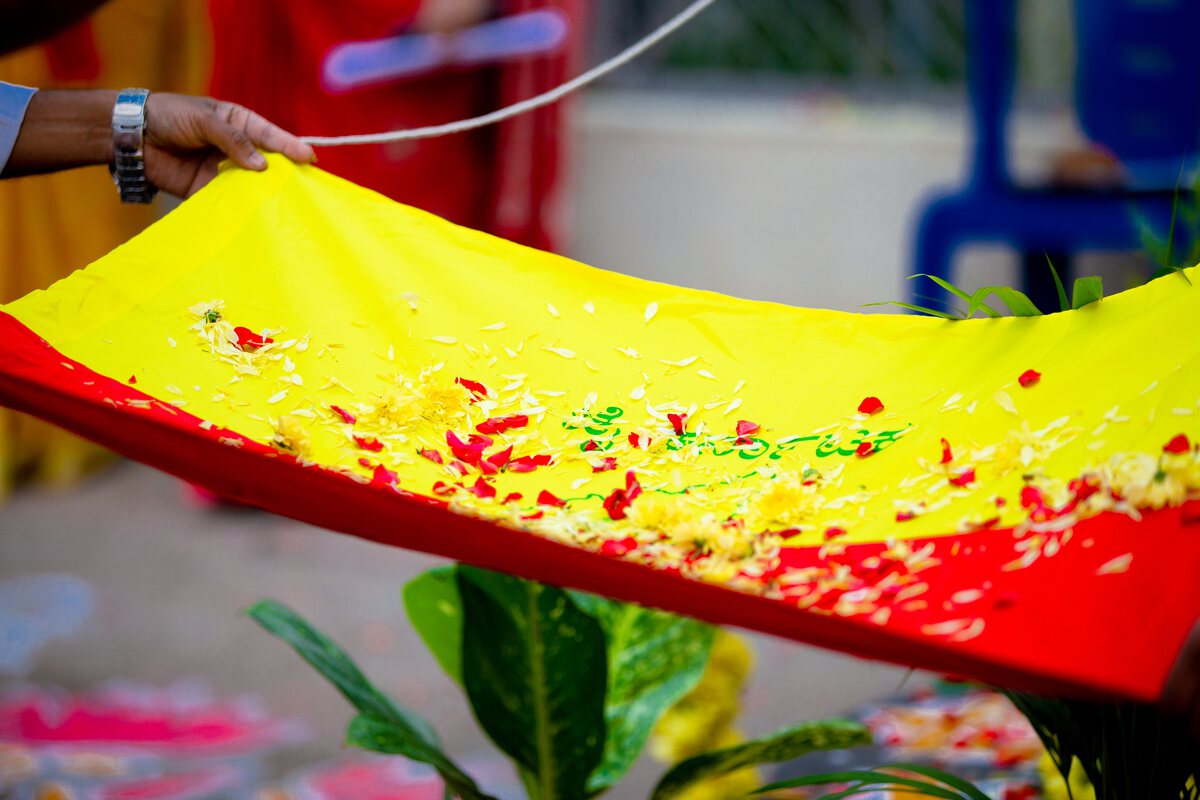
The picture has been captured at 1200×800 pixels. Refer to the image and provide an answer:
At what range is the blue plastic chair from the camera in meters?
2.02

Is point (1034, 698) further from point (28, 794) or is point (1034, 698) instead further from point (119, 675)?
point (119, 675)

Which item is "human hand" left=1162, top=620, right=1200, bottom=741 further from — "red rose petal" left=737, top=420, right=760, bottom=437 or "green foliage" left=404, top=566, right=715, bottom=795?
"green foliage" left=404, top=566, right=715, bottom=795

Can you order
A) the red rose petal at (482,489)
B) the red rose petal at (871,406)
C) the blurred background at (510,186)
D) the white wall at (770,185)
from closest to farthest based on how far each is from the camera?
the red rose petal at (482,489), the red rose petal at (871,406), the blurred background at (510,186), the white wall at (770,185)

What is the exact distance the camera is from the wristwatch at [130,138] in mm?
1014

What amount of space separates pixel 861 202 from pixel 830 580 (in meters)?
2.69

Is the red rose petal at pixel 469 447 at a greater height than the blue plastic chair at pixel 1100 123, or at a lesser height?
lesser

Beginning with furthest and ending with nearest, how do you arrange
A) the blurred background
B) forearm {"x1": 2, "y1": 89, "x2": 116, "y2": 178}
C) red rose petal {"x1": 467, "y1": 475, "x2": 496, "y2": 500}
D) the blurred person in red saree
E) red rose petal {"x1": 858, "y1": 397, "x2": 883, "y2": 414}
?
the blurred person in red saree → the blurred background → forearm {"x1": 2, "y1": 89, "x2": 116, "y2": 178} → red rose petal {"x1": 858, "y1": 397, "x2": 883, "y2": 414} → red rose petal {"x1": 467, "y1": 475, "x2": 496, "y2": 500}

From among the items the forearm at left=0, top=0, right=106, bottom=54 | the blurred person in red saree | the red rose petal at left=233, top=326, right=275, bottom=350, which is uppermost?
the blurred person in red saree

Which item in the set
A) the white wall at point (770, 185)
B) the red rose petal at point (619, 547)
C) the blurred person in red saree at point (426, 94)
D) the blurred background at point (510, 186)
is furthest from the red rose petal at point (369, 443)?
the white wall at point (770, 185)

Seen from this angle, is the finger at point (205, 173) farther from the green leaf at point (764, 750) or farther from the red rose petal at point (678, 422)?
the green leaf at point (764, 750)

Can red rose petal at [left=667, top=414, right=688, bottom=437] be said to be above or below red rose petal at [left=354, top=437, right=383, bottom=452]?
above

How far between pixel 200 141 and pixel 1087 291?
734 mm

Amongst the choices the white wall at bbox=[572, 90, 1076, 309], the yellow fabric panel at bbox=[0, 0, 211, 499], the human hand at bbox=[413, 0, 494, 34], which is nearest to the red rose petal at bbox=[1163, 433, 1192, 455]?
the human hand at bbox=[413, 0, 494, 34]

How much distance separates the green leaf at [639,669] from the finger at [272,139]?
1.50 feet
